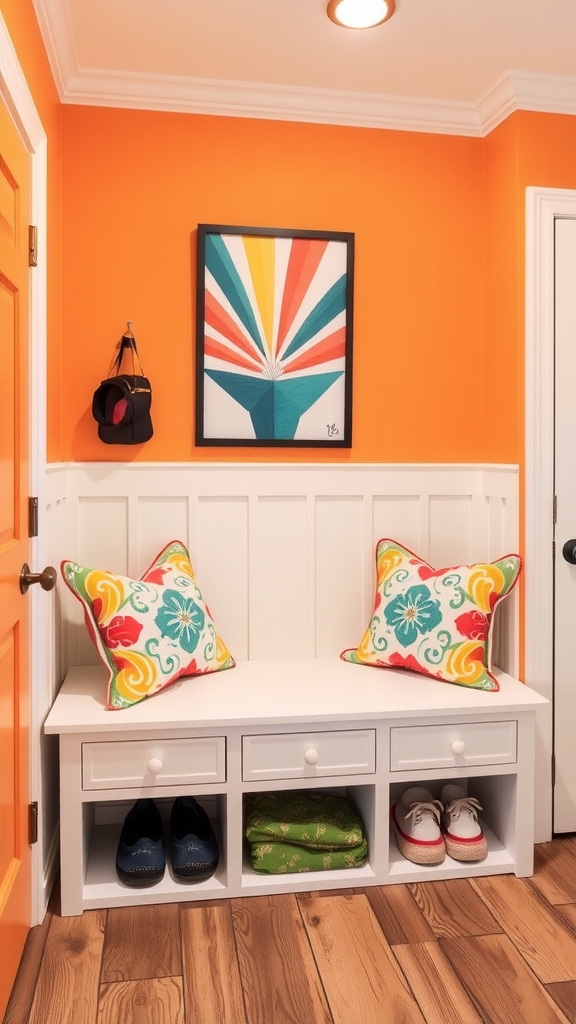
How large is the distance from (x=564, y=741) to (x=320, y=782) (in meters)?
0.86

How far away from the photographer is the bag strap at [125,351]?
98.4 inches

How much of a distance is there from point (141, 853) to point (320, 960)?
1.87 feet

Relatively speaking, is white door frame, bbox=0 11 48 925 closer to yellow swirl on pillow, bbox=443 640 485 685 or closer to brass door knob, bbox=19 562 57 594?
brass door knob, bbox=19 562 57 594

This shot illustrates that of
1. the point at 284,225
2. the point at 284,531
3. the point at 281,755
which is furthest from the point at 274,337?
the point at 281,755

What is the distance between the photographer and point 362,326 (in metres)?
2.69

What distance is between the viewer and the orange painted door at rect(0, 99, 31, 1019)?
1688mm

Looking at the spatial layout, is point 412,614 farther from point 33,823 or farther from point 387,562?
point 33,823

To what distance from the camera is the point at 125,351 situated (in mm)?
2549

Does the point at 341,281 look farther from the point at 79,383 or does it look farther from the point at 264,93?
the point at 79,383

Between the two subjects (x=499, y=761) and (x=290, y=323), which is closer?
(x=499, y=761)

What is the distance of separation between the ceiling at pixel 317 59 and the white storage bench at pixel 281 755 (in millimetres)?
1825

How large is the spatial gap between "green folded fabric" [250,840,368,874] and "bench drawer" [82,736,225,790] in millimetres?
263

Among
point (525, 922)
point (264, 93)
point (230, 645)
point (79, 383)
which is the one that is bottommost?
point (525, 922)

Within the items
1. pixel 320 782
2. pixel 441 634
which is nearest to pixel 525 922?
pixel 320 782
